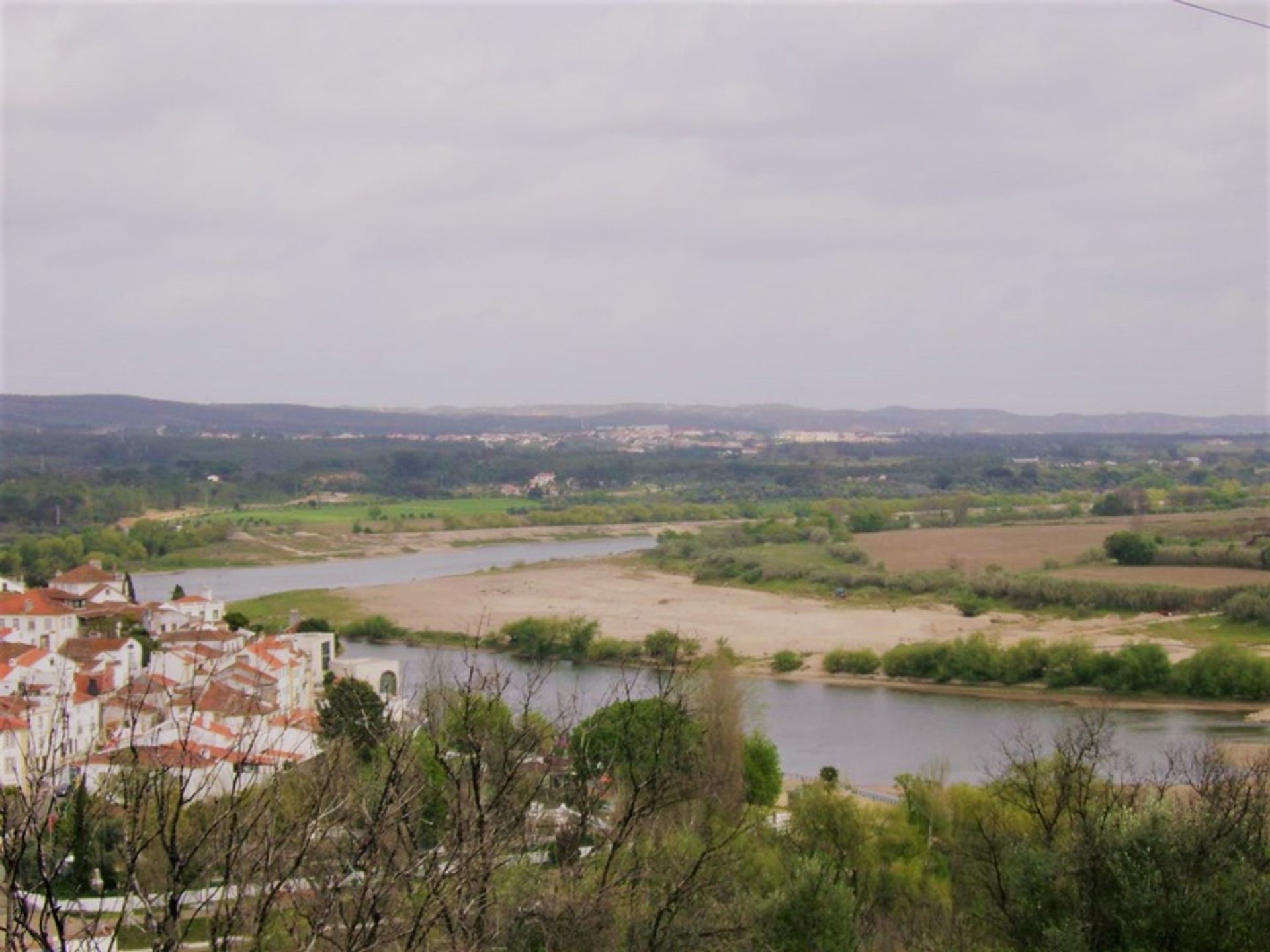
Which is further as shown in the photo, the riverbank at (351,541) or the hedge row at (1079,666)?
the riverbank at (351,541)

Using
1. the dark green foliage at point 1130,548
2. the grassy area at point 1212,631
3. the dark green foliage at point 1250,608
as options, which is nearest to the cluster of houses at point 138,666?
the grassy area at point 1212,631

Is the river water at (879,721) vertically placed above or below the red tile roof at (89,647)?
below

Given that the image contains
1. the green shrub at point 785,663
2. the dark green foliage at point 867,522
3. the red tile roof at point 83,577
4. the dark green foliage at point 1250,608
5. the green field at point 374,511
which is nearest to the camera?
the green shrub at point 785,663

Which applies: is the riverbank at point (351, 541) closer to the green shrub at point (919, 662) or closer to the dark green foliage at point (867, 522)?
the dark green foliage at point (867, 522)

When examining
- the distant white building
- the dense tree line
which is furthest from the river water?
the distant white building

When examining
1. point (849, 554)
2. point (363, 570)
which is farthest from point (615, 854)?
point (363, 570)

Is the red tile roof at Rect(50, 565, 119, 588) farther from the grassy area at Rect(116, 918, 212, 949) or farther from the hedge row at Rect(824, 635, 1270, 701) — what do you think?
the grassy area at Rect(116, 918, 212, 949)

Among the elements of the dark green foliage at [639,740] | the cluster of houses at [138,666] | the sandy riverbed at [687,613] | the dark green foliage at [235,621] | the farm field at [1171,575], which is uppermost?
the dark green foliage at [639,740]
